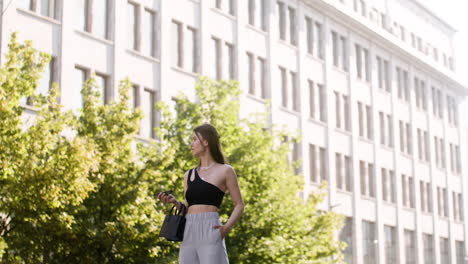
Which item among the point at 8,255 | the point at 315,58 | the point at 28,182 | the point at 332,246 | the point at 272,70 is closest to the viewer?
the point at 28,182

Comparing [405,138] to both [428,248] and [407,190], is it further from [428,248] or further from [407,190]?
[428,248]

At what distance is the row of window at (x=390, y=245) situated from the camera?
172ft

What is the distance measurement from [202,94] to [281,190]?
153 inches

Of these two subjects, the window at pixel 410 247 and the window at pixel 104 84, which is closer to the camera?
the window at pixel 104 84

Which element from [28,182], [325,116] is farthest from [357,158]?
[28,182]

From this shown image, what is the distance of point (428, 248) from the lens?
6381 centimetres

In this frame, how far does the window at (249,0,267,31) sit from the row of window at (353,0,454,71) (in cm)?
1116

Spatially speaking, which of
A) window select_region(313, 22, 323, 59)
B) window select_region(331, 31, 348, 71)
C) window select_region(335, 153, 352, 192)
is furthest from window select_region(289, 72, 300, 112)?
window select_region(331, 31, 348, 71)

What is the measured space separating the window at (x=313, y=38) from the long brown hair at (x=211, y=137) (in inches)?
1732

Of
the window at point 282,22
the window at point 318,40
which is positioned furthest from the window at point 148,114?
the window at point 318,40

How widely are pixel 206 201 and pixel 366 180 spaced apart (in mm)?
48224

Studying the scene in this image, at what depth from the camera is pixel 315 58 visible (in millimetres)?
51406

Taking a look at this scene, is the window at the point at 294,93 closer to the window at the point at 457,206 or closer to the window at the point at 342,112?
the window at the point at 342,112

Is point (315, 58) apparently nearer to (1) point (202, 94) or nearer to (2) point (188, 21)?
(2) point (188, 21)
